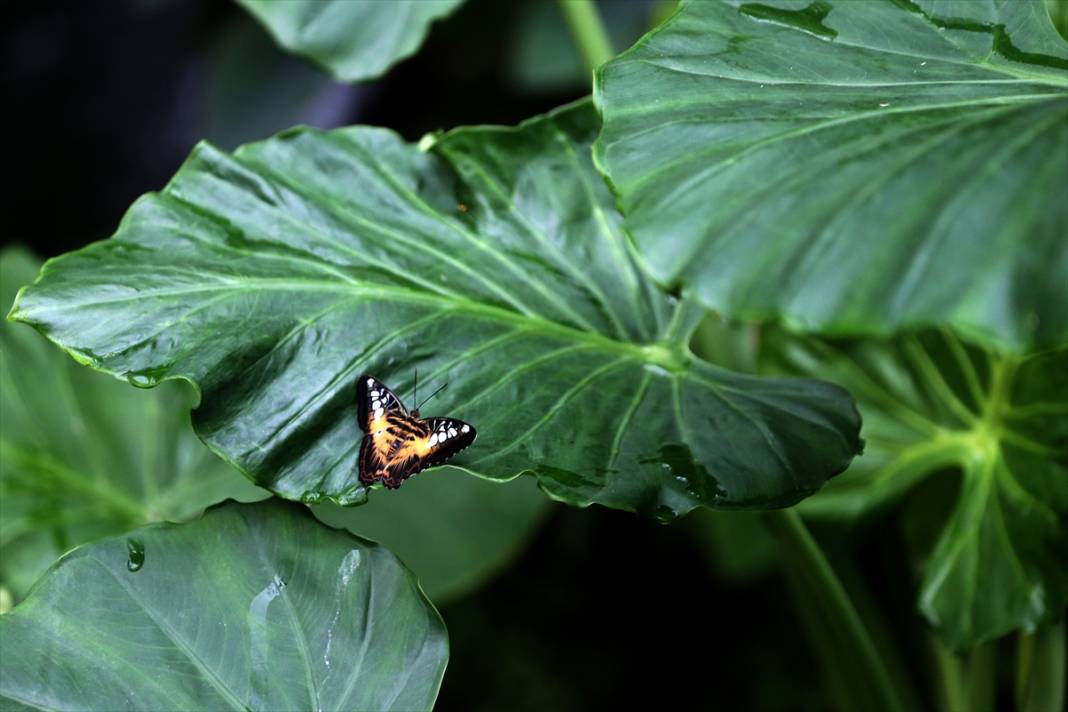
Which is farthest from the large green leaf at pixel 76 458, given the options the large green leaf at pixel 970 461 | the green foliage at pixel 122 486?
the large green leaf at pixel 970 461

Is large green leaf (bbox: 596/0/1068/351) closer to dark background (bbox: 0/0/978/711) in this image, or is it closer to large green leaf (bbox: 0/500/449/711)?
large green leaf (bbox: 0/500/449/711)

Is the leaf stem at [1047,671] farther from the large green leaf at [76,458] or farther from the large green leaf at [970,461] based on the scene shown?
the large green leaf at [76,458]

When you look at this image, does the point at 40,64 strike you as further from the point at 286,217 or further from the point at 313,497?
the point at 313,497

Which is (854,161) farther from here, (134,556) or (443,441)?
(134,556)

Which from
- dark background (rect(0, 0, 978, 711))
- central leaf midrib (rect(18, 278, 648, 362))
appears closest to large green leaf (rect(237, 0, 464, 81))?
central leaf midrib (rect(18, 278, 648, 362))

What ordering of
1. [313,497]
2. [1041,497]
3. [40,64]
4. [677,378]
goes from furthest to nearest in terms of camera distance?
[40,64]
[1041,497]
[677,378]
[313,497]

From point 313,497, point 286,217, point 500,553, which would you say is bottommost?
point 500,553

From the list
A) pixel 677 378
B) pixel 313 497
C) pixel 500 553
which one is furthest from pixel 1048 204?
pixel 500 553
